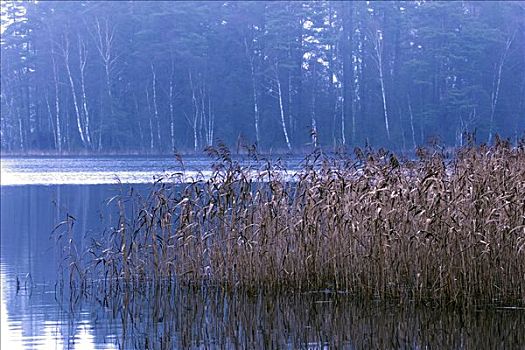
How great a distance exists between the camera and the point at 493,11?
5169 centimetres

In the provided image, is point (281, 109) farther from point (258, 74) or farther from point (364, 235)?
point (364, 235)

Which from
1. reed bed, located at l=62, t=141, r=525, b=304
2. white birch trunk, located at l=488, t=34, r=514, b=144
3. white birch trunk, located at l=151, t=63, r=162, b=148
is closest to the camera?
reed bed, located at l=62, t=141, r=525, b=304

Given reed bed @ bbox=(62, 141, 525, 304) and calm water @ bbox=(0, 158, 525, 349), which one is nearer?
calm water @ bbox=(0, 158, 525, 349)

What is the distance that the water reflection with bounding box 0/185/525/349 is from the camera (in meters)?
7.04

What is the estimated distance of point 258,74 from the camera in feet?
157

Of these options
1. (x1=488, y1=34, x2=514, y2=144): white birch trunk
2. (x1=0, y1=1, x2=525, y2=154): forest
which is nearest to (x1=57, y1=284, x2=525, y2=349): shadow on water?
(x1=488, y1=34, x2=514, y2=144): white birch trunk

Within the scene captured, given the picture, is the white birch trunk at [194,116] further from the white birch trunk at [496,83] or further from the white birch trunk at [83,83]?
the white birch trunk at [496,83]

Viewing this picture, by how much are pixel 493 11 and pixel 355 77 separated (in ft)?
25.7

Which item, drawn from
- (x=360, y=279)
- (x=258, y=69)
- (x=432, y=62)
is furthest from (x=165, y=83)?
(x=360, y=279)

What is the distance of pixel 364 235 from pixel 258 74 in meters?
39.9

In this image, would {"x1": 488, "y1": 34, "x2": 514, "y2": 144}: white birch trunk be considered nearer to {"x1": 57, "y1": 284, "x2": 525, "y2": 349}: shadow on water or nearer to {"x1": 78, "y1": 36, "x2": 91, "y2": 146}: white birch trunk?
{"x1": 78, "y1": 36, "x2": 91, "y2": 146}: white birch trunk

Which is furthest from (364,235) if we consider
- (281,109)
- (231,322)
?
(281,109)

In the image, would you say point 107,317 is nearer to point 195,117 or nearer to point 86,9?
point 195,117

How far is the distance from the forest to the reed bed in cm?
3605
